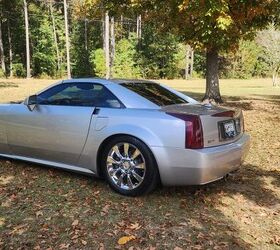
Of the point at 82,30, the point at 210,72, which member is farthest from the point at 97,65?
the point at 210,72

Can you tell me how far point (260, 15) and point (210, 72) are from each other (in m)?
2.55

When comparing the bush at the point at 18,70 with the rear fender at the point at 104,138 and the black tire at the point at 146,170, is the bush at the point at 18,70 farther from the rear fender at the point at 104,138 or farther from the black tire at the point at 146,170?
the black tire at the point at 146,170

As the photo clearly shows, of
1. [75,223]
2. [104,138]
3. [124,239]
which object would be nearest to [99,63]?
[104,138]

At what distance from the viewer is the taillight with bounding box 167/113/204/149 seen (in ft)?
15.7

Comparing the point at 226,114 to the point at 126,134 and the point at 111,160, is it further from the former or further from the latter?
the point at 111,160

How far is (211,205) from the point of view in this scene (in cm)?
511

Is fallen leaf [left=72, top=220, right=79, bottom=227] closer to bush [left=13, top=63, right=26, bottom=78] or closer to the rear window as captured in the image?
the rear window

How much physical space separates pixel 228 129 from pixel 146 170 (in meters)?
1.16

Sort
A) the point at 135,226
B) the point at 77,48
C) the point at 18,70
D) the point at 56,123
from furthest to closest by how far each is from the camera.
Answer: the point at 77,48 → the point at 18,70 → the point at 56,123 → the point at 135,226

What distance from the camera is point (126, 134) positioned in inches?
203

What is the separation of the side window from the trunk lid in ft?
2.49

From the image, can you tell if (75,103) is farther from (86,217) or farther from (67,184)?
(86,217)

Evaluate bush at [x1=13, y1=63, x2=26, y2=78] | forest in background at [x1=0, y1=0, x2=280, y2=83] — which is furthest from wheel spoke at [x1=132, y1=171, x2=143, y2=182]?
bush at [x1=13, y1=63, x2=26, y2=78]

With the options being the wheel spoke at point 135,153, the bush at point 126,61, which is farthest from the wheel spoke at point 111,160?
the bush at point 126,61
